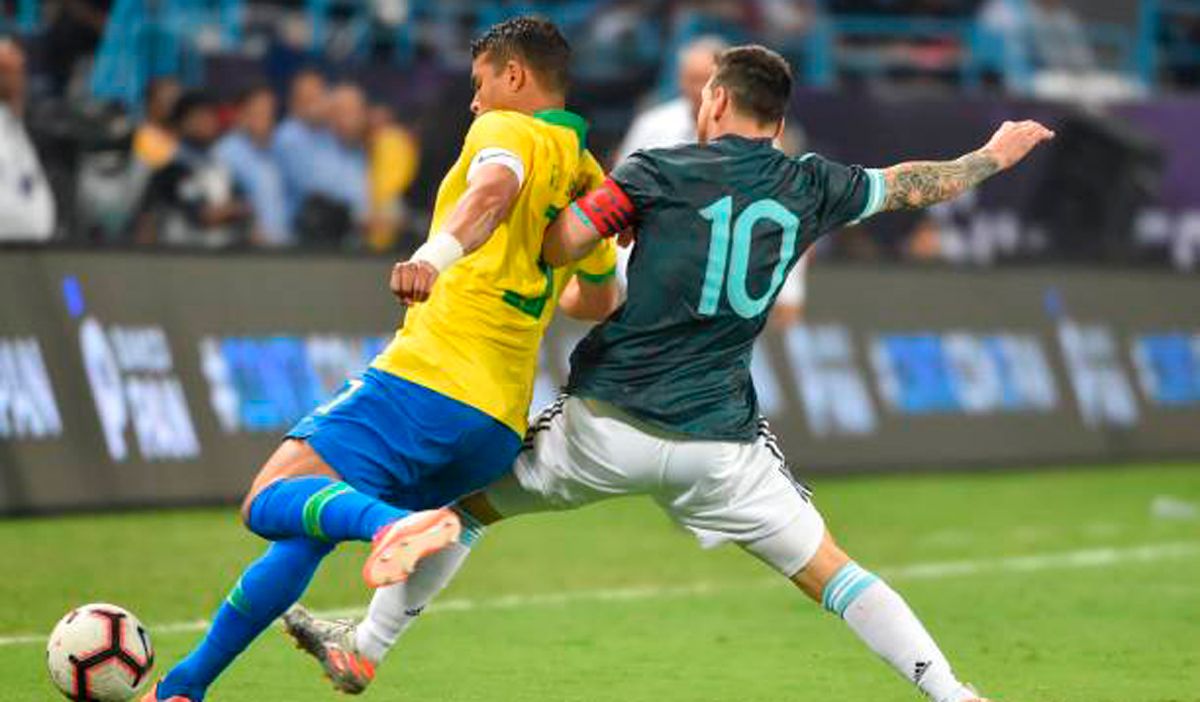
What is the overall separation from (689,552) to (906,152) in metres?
9.19

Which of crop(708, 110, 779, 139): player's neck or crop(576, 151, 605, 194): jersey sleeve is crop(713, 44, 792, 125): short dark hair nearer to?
crop(708, 110, 779, 139): player's neck

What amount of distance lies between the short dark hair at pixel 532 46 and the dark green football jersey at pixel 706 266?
0.41 meters

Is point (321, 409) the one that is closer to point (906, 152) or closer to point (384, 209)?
point (384, 209)

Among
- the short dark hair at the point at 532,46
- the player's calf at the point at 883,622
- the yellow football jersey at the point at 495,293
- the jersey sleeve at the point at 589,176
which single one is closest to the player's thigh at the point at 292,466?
the yellow football jersey at the point at 495,293

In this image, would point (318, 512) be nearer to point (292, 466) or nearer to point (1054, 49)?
point (292, 466)

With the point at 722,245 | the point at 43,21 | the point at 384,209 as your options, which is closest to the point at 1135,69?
the point at 384,209

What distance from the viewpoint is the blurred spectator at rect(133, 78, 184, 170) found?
16234 millimetres

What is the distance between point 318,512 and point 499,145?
4.00ft

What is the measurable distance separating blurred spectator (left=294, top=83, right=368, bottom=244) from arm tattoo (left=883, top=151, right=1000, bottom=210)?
1072 centimetres

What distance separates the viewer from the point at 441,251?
6.60 meters

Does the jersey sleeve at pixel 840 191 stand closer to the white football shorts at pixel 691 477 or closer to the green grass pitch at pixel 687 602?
the white football shorts at pixel 691 477

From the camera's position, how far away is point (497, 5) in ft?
67.8

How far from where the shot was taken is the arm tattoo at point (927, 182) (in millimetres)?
7316

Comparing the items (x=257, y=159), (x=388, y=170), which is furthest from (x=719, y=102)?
(x=388, y=170)
